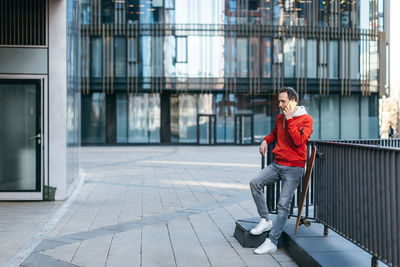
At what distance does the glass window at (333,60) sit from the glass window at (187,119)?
10.1 metres

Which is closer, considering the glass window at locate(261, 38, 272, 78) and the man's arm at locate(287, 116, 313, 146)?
the man's arm at locate(287, 116, 313, 146)

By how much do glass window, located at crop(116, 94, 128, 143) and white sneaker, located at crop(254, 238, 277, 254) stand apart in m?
31.9

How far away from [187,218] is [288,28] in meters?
30.9

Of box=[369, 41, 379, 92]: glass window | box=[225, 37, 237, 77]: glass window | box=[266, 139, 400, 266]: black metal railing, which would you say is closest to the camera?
box=[266, 139, 400, 266]: black metal railing

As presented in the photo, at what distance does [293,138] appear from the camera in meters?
5.54

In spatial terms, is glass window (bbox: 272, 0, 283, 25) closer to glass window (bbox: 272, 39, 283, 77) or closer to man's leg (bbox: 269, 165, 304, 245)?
glass window (bbox: 272, 39, 283, 77)

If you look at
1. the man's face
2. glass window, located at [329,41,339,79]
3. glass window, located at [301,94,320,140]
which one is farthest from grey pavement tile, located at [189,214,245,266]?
glass window, located at [329,41,339,79]

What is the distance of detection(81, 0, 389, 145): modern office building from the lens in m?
36.2

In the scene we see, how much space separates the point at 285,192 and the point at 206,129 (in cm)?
3190

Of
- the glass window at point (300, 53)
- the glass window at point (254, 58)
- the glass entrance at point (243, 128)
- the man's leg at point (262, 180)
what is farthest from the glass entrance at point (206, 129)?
the man's leg at point (262, 180)

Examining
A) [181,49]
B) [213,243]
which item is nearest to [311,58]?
[181,49]

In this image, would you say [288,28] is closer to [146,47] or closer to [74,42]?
[146,47]

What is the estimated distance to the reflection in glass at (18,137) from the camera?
10227 mm

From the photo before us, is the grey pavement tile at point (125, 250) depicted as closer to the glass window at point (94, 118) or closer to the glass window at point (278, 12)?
the glass window at point (94, 118)
